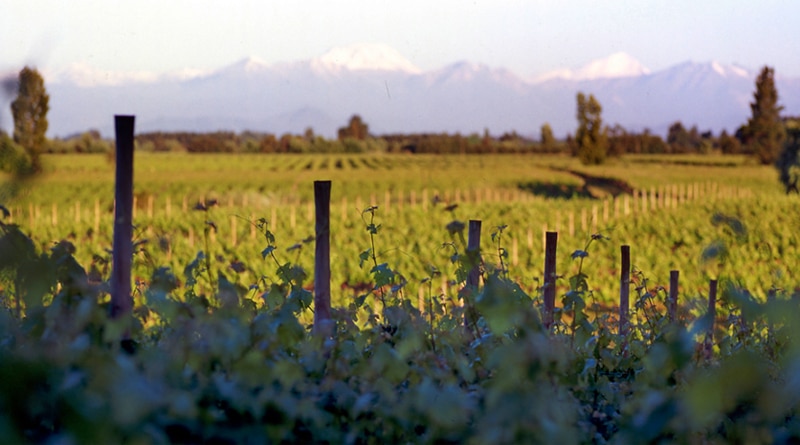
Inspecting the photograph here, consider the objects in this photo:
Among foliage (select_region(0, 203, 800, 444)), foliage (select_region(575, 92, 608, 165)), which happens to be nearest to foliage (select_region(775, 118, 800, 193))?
foliage (select_region(575, 92, 608, 165))

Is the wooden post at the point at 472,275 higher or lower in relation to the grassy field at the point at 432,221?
higher

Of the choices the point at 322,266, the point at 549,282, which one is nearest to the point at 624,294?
the point at 549,282

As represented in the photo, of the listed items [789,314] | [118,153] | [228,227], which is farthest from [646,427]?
[228,227]

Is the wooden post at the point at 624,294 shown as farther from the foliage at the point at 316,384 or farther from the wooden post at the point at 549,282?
the foliage at the point at 316,384

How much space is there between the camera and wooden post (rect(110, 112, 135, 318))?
13.2 feet

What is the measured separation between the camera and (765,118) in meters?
88.2

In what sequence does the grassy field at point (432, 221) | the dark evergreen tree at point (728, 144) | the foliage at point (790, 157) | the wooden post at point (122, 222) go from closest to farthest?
1. the wooden post at point (122, 222)
2. the grassy field at point (432, 221)
3. the foliage at point (790, 157)
4. the dark evergreen tree at point (728, 144)

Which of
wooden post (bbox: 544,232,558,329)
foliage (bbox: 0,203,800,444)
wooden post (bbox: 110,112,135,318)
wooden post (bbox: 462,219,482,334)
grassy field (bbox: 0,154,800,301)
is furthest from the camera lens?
grassy field (bbox: 0,154,800,301)

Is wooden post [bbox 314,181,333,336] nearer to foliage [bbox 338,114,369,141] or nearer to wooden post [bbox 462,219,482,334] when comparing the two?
wooden post [bbox 462,219,482,334]

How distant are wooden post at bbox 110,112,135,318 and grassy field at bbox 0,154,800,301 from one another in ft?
0.53

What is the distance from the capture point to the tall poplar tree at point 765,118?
87.9 m

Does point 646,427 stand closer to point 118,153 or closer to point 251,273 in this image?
point 118,153

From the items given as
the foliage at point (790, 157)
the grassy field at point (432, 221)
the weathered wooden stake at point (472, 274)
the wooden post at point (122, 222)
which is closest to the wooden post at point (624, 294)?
the grassy field at point (432, 221)

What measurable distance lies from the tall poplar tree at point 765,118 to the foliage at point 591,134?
586 inches
